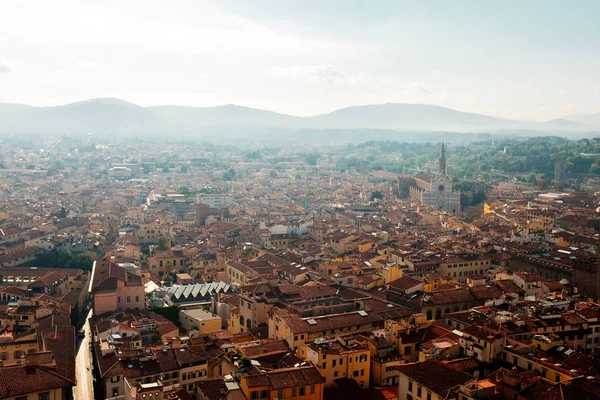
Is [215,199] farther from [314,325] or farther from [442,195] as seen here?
[314,325]

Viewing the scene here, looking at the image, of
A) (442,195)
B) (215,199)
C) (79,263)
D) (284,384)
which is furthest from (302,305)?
(215,199)

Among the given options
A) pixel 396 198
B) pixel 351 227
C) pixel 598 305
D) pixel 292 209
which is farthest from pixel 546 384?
pixel 396 198

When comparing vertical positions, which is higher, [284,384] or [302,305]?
[284,384]

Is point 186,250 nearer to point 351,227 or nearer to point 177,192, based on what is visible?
point 351,227

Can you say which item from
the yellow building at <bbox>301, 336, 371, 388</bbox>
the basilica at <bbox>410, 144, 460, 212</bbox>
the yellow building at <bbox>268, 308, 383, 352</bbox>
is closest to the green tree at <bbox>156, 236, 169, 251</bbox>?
the yellow building at <bbox>268, 308, 383, 352</bbox>

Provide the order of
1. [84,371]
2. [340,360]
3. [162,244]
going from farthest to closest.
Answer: [162,244]
[84,371]
[340,360]

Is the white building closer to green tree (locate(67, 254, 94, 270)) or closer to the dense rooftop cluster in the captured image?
the dense rooftop cluster
